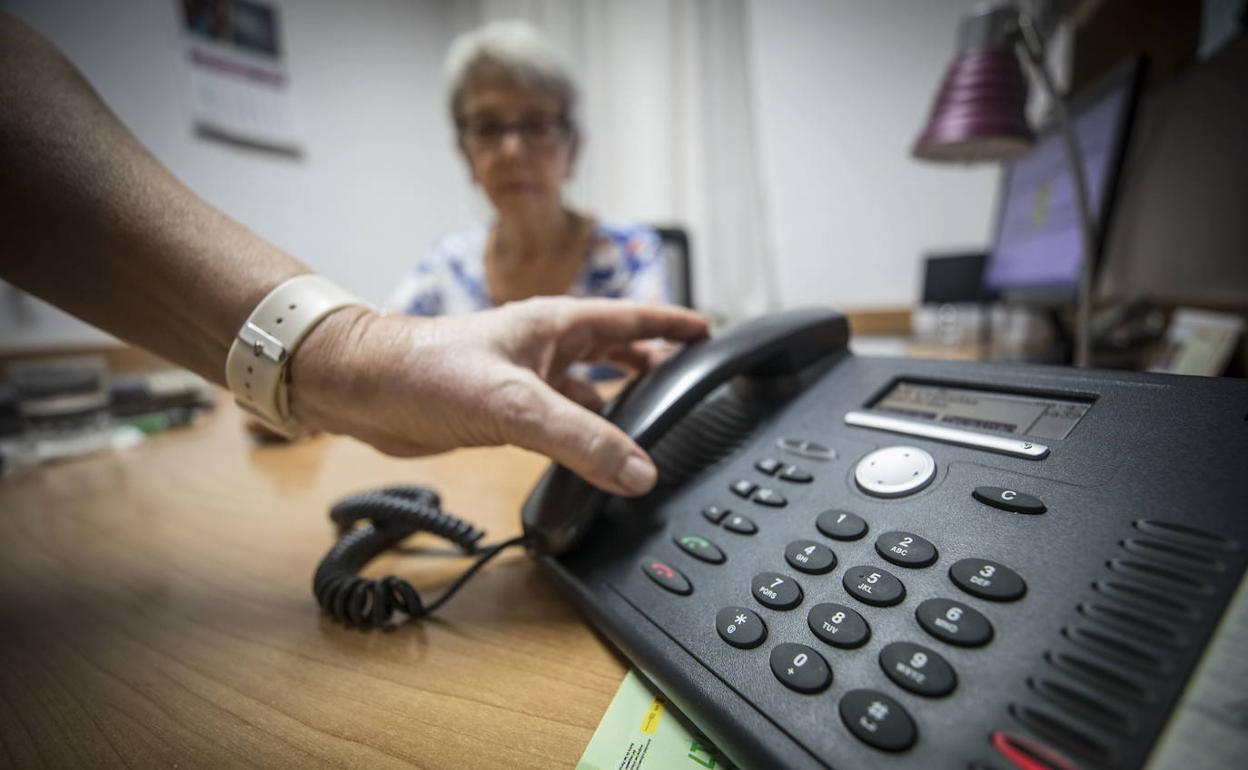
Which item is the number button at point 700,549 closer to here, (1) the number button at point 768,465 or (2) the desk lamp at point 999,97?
(1) the number button at point 768,465

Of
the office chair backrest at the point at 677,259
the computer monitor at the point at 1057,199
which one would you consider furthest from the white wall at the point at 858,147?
the computer monitor at the point at 1057,199

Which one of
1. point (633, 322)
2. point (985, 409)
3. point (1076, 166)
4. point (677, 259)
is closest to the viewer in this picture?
point (985, 409)

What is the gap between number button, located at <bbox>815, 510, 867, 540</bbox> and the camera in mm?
205

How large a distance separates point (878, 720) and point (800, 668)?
0.03 meters

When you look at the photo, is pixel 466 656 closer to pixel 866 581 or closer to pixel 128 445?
pixel 866 581

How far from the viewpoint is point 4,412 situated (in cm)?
76

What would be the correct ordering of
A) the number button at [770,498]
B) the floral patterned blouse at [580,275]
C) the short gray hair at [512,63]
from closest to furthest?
the number button at [770,498] → the short gray hair at [512,63] → the floral patterned blouse at [580,275]

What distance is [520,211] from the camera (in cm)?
106

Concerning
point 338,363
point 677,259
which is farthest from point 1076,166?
point 677,259

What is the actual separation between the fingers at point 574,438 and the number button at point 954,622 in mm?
130

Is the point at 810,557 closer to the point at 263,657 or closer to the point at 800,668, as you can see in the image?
the point at 800,668

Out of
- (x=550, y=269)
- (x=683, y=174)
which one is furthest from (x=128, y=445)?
(x=683, y=174)

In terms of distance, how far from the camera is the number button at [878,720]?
0.46 feet

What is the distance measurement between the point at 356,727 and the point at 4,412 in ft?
3.15
